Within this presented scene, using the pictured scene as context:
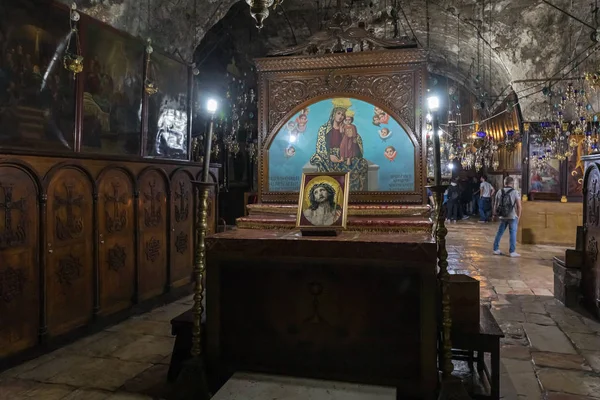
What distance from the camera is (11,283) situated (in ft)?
13.4

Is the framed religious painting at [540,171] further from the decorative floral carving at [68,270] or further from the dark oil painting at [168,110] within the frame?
the decorative floral carving at [68,270]

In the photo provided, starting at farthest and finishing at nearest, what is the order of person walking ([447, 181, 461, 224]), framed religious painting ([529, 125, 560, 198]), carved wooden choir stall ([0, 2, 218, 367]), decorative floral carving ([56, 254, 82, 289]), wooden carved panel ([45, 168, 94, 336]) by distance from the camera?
1. person walking ([447, 181, 461, 224])
2. framed religious painting ([529, 125, 560, 198])
3. decorative floral carving ([56, 254, 82, 289])
4. wooden carved panel ([45, 168, 94, 336])
5. carved wooden choir stall ([0, 2, 218, 367])

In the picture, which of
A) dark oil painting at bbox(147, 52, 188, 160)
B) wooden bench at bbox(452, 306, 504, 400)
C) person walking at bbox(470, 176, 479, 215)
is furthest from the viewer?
person walking at bbox(470, 176, 479, 215)

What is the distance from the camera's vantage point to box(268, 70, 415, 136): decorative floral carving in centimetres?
384

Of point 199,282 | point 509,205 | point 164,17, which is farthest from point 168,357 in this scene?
point 509,205

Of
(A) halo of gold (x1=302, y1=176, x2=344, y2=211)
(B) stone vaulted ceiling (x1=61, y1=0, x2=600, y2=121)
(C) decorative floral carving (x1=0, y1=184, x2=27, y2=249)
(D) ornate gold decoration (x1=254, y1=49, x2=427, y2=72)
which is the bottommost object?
(C) decorative floral carving (x1=0, y1=184, x2=27, y2=249)

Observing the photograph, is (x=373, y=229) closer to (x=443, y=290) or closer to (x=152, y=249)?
(x=443, y=290)

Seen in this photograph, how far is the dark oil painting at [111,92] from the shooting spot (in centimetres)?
538

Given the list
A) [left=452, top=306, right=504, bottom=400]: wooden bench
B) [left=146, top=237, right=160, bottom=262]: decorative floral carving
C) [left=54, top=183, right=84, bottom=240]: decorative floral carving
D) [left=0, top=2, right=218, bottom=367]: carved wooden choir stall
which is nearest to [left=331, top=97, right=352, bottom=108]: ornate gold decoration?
[left=452, top=306, right=504, bottom=400]: wooden bench

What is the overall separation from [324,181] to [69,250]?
3235mm

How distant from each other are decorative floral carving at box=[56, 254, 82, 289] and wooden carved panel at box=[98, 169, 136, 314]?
1.13ft

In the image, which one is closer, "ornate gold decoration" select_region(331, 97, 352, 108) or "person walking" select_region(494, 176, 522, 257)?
"ornate gold decoration" select_region(331, 97, 352, 108)

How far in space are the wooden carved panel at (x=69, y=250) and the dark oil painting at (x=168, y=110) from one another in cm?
183

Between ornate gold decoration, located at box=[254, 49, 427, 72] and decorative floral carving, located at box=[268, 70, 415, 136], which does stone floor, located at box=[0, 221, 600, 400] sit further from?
ornate gold decoration, located at box=[254, 49, 427, 72]
